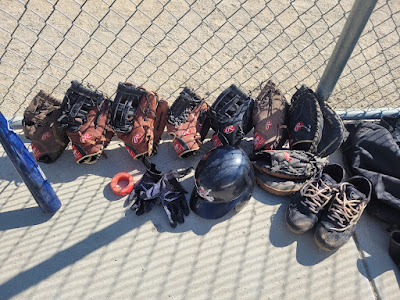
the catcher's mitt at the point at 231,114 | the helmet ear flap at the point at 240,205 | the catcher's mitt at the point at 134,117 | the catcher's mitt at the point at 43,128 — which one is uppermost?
the catcher's mitt at the point at 231,114

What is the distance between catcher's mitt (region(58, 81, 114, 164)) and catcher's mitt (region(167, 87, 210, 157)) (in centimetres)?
58

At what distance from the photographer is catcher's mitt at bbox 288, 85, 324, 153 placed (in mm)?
2789

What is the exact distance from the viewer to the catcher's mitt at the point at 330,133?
9.22 feet

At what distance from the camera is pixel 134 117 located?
2.82 metres

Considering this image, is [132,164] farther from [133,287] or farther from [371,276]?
[371,276]

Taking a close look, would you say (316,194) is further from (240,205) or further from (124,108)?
(124,108)

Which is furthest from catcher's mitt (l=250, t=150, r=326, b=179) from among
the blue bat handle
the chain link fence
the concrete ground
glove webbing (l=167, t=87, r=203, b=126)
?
the blue bat handle

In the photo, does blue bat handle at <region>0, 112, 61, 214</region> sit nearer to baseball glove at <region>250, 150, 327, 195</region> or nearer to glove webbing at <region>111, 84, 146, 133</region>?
glove webbing at <region>111, 84, 146, 133</region>

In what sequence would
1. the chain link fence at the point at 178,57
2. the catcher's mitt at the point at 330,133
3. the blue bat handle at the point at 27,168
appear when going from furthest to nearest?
the chain link fence at the point at 178,57, the catcher's mitt at the point at 330,133, the blue bat handle at the point at 27,168

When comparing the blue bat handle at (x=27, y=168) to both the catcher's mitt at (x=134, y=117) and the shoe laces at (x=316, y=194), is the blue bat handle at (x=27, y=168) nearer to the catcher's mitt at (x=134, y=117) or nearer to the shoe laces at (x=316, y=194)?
the catcher's mitt at (x=134, y=117)

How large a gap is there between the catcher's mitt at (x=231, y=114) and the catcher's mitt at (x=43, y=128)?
135cm

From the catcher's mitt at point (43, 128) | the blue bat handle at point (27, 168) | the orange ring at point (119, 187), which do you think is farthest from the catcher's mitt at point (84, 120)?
the blue bat handle at point (27, 168)

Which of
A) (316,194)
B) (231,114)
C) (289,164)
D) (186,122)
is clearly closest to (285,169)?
(289,164)

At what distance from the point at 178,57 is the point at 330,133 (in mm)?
2113
